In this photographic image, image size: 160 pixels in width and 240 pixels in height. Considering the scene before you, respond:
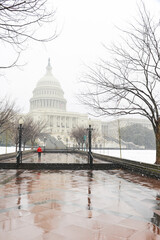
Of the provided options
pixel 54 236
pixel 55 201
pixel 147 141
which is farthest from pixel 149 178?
pixel 147 141

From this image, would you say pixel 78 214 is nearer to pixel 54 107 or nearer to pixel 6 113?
pixel 6 113

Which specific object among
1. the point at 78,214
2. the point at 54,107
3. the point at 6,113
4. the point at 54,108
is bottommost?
the point at 78,214

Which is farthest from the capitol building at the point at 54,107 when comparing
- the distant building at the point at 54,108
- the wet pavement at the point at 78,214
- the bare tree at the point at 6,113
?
the wet pavement at the point at 78,214

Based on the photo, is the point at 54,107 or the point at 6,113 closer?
the point at 6,113

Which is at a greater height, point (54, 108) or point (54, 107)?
point (54, 107)

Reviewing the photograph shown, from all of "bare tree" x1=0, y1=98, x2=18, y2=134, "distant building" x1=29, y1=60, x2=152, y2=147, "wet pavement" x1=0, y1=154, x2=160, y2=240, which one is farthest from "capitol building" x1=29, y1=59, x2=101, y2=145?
"wet pavement" x1=0, y1=154, x2=160, y2=240

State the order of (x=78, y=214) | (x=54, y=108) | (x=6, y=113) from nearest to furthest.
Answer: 1. (x=78, y=214)
2. (x=6, y=113)
3. (x=54, y=108)

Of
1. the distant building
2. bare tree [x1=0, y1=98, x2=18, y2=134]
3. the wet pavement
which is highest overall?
the distant building

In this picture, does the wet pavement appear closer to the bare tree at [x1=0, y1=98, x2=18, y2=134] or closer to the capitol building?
the bare tree at [x1=0, y1=98, x2=18, y2=134]

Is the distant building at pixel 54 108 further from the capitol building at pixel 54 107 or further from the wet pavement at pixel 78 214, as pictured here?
the wet pavement at pixel 78 214

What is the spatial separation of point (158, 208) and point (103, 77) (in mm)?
8042

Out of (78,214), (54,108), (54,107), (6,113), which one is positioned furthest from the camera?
(54,107)

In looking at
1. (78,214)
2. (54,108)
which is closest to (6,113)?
(78,214)

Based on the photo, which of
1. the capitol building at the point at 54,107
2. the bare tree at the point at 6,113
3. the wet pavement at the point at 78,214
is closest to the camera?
the wet pavement at the point at 78,214
